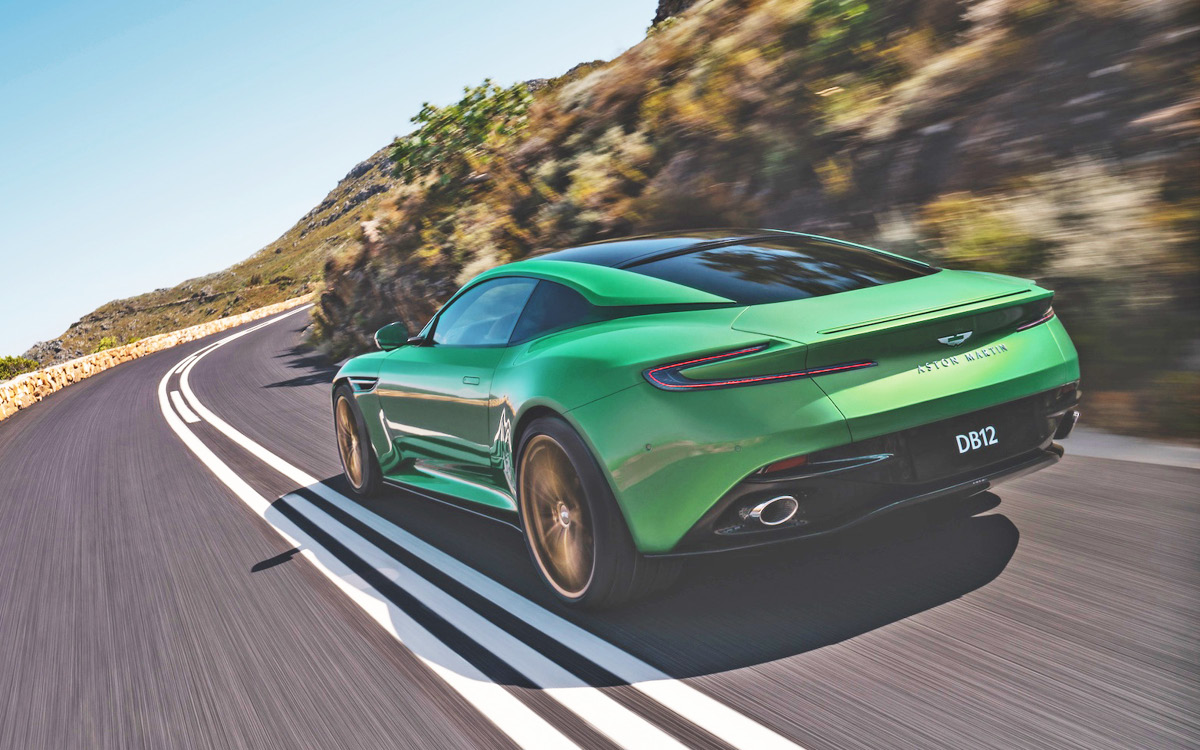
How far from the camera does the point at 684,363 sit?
3.02m

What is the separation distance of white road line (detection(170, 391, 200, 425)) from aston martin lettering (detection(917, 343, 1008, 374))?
1077cm

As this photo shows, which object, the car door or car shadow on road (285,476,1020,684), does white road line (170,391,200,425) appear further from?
car shadow on road (285,476,1020,684)

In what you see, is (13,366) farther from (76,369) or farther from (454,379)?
(454,379)

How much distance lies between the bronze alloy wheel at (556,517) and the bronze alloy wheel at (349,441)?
249cm

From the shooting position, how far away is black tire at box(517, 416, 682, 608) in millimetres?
3279

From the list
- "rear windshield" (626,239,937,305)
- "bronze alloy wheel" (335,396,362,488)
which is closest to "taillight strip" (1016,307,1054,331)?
"rear windshield" (626,239,937,305)

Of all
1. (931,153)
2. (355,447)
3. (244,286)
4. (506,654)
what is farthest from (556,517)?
(244,286)

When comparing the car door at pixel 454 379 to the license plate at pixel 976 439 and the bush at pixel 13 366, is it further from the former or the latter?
the bush at pixel 13 366

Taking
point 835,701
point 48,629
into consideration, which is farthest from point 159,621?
point 835,701

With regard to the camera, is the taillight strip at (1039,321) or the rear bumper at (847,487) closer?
the rear bumper at (847,487)

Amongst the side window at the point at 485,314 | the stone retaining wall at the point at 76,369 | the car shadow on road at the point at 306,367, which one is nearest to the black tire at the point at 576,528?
the side window at the point at 485,314

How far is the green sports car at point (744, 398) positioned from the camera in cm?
290

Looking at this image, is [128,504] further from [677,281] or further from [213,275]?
[213,275]

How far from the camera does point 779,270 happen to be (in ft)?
12.0
